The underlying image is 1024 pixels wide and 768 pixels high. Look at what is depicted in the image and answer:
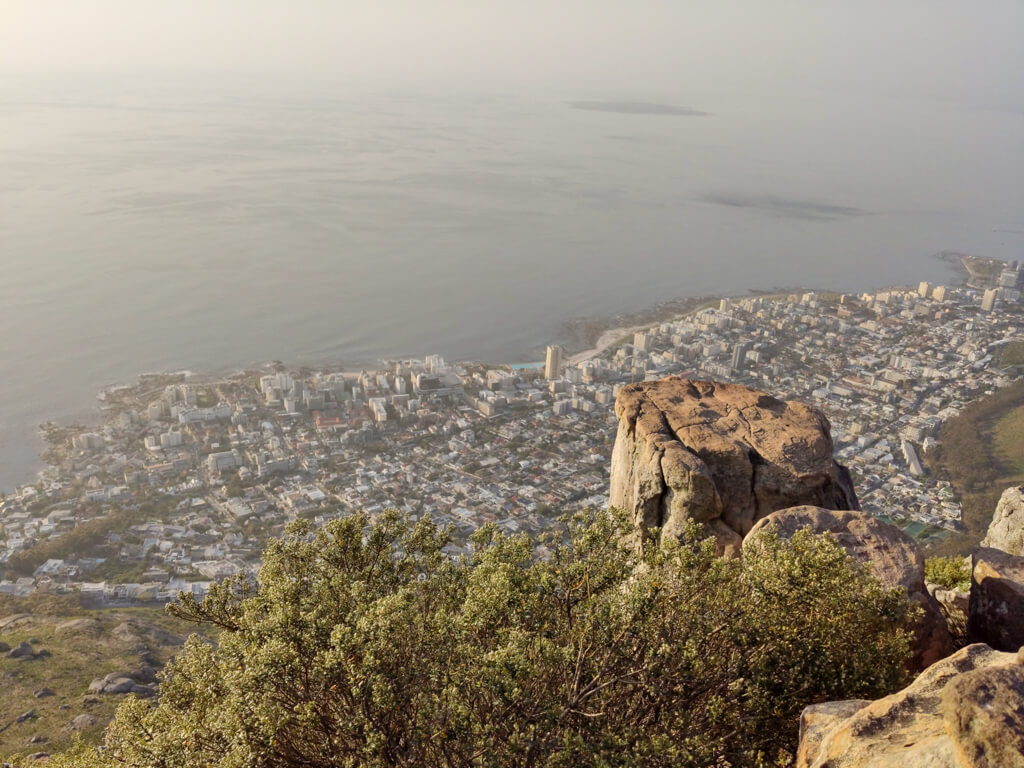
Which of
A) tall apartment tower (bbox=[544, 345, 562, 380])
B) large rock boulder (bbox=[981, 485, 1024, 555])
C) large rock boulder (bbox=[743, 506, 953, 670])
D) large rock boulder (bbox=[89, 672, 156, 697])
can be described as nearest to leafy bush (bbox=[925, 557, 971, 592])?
large rock boulder (bbox=[981, 485, 1024, 555])

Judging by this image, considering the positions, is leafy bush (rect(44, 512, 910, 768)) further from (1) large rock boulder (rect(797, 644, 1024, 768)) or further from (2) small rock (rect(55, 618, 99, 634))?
(2) small rock (rect(55, 618, 99, 634))

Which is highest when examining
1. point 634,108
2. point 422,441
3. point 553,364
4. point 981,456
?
point 634,108

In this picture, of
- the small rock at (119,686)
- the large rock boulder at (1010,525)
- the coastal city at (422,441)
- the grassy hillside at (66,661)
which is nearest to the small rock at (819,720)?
the large rock boulder at (1010,525)

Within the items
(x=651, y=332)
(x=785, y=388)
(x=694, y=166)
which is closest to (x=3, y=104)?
(x=694, y=166)

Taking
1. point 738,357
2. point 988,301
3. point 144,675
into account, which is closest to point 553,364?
point 738,357

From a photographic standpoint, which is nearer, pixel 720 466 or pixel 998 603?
pixel 998 603

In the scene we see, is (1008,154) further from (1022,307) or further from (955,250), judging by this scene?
(1022,307)

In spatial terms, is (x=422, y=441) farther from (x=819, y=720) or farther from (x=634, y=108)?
(x=634, y=108)
